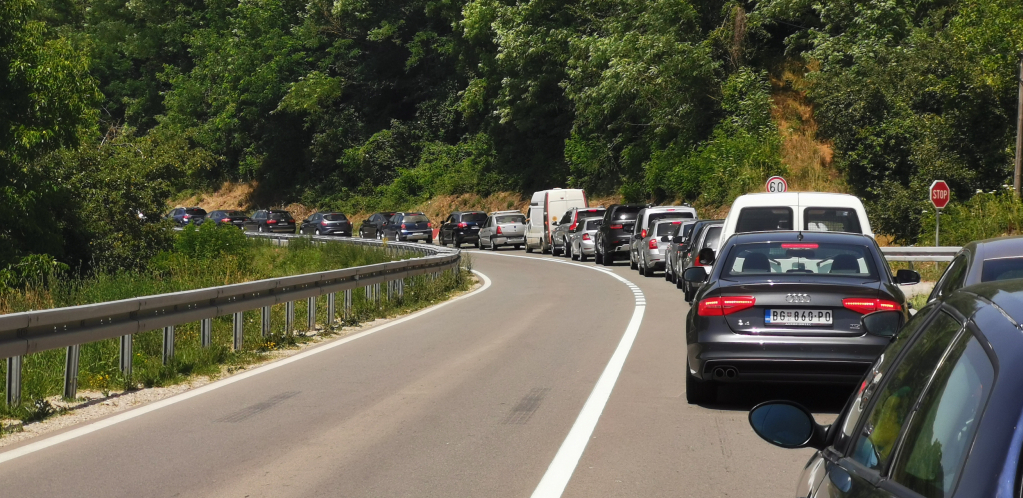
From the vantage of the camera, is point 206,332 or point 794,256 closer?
point 794,256

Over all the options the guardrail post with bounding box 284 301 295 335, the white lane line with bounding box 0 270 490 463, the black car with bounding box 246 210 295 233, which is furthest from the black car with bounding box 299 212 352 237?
the guardrail post with bounding box 284 301 295 335

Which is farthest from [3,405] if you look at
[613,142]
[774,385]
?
[613,142]

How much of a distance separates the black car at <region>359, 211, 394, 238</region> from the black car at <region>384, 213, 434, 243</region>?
1943 mm

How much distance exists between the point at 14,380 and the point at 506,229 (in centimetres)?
3998

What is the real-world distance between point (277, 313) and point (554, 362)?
621 centimetres

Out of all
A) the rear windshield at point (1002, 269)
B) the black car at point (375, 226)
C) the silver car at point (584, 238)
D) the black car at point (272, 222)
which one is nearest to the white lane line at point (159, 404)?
the rear windshield at point (1002, 269)

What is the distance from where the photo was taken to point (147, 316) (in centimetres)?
1126

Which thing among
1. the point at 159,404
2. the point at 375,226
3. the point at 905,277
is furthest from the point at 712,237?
the point at 375,226

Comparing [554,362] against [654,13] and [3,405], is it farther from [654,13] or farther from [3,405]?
[654,13]

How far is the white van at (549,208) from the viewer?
1799 inches

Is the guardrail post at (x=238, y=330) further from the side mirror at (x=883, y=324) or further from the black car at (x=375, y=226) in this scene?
the black car at (x=375, y=226)

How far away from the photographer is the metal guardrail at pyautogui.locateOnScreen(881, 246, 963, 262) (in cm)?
2498

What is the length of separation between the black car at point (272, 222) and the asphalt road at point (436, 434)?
178ft

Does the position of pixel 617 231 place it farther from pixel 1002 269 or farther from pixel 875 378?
pixel 875 378
